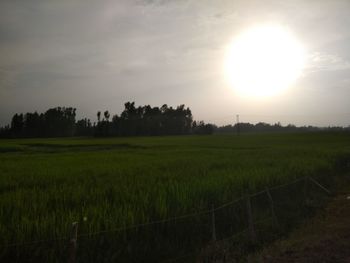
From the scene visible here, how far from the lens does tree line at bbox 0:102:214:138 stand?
96.0 metres

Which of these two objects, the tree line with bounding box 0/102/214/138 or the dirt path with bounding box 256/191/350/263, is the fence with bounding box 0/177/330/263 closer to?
the dirt path with bounding box 256/191/350/263

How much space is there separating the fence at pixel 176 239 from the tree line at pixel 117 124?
83728 millimetres

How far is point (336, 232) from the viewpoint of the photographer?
23.5 feet

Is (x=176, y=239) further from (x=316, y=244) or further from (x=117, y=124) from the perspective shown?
(x=117, y=124)

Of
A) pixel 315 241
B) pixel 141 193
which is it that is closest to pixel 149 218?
pixel 141 193

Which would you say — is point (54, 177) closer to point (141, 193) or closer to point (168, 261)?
point (141, 193)

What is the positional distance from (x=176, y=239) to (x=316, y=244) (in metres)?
2.50

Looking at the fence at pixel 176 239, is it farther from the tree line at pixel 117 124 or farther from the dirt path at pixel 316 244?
the tree line at pixel 117 124

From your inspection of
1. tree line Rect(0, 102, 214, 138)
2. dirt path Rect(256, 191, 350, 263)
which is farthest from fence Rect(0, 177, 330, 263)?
tree line Rect(0, 102, 214, 138)

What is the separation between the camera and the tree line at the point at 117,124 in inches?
3780

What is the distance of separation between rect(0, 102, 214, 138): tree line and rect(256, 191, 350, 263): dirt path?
8379 cm

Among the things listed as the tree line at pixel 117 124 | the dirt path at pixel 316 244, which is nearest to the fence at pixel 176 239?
the dirt path at pixel 316 244

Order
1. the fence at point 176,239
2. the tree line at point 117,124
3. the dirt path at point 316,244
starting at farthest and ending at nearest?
the tree line at point 117,124 < the dirt path at point 316,244 < the fence at point 176,239

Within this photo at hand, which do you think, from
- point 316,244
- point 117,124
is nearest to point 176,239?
point 316,244
